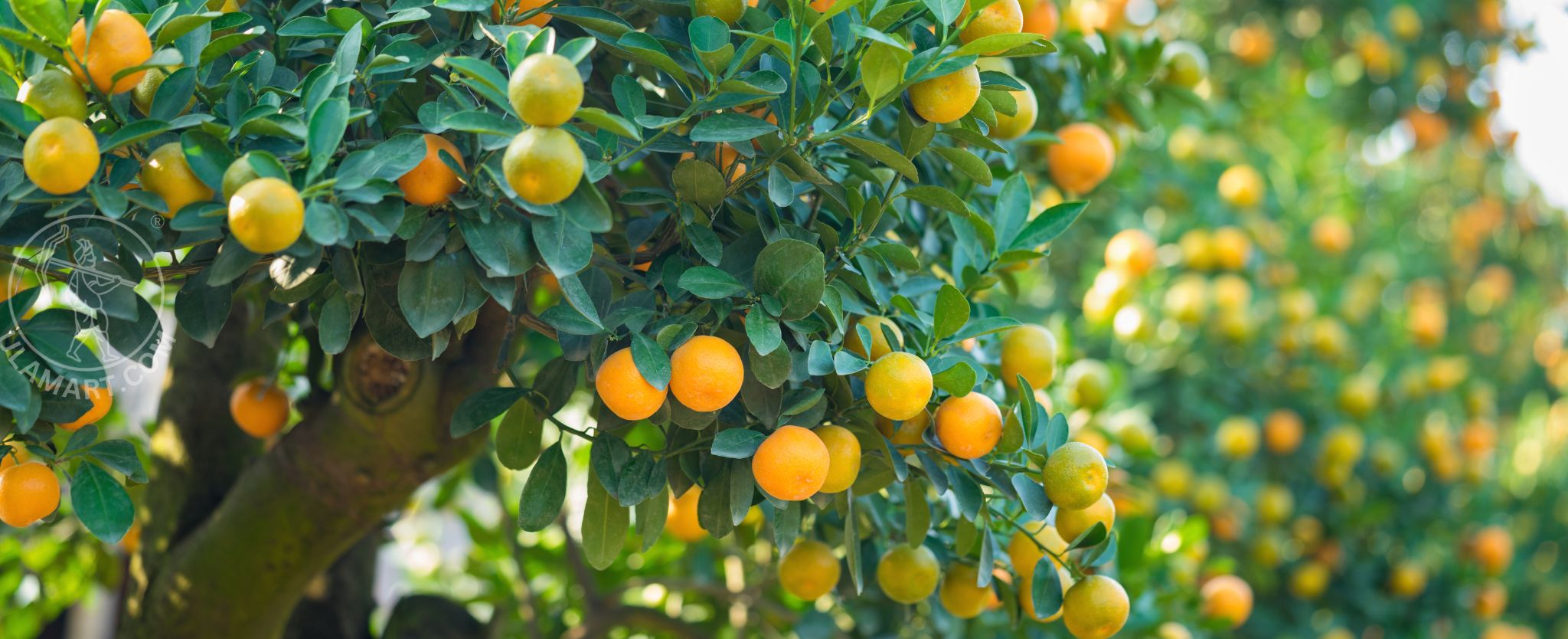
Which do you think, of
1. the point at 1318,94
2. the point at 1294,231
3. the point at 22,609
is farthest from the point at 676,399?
the point at 1318,94

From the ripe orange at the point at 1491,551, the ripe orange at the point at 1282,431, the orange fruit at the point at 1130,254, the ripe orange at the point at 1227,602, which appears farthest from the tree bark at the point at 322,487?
the ripe orange at the point at 1491,551

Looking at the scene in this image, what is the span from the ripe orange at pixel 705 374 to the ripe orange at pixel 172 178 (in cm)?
26

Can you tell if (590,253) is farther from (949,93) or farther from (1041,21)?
(1041,21)

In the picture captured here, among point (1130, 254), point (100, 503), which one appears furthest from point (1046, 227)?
point (1130, 254)

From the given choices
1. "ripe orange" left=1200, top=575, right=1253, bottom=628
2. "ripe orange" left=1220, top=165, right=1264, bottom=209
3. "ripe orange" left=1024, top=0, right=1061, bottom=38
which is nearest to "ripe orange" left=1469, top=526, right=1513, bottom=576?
"ripe orange" left=1220, top=165, right=1264, bottom=209

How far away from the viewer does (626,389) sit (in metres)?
0.62

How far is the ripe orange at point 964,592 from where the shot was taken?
836mm

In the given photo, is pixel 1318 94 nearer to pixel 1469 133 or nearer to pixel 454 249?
pixel 1469 133

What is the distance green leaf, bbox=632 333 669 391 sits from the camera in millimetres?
595

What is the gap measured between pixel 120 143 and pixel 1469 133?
9.24 ft

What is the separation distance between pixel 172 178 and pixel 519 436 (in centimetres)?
28

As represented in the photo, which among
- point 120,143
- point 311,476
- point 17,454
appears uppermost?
point 120,143

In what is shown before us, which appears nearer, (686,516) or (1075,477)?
(1075,477)

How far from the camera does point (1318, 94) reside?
2.66 metres
